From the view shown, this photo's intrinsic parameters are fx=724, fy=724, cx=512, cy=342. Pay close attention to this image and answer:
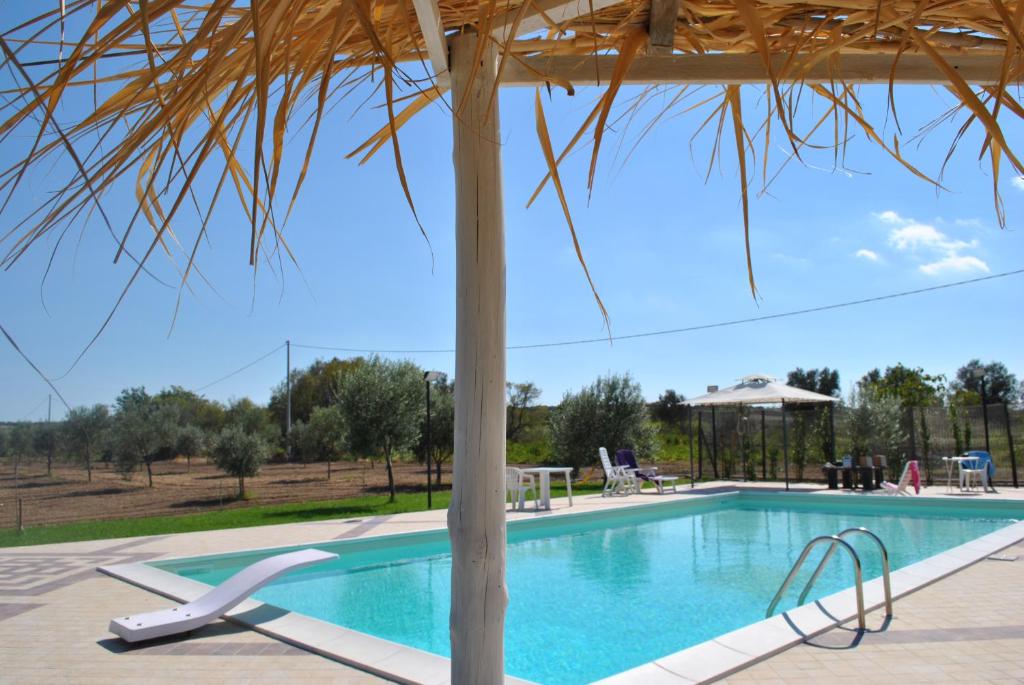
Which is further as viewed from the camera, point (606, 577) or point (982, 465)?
point (982, 465)

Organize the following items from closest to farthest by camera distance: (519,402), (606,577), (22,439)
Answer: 1. (606,577)
2. (22,439)
3. (519,402)

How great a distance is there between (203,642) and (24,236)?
3986 millimetres

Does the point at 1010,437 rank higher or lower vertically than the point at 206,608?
higher

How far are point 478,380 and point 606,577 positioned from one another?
22.0 feet

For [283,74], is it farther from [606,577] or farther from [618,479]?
[618,479]

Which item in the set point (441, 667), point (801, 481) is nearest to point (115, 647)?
point (441, 667)

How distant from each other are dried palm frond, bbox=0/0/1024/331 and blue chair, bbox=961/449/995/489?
14.0 metres

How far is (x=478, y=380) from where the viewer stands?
1.78m

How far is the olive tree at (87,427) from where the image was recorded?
65.4 ft

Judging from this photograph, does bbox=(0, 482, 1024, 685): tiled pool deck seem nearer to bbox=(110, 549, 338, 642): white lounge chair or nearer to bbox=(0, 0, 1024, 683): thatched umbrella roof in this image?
bbox=(110, 549, 338, 642): white lounge chair

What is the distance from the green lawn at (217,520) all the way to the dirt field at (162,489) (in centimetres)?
102

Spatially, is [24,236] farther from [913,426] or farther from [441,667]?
[913,426]

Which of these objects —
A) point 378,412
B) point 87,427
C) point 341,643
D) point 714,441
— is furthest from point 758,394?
point 87,427

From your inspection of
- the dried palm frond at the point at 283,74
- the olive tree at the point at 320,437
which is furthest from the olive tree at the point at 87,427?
the dried palm frond at the point at 283,74
